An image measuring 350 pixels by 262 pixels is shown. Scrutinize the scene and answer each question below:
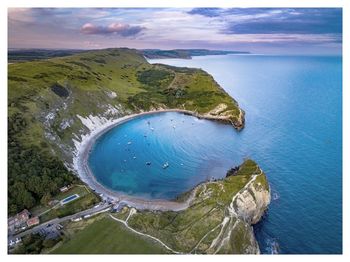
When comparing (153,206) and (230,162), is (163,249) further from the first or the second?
(230,162)

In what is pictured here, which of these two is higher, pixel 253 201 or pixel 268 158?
pixel 268 158

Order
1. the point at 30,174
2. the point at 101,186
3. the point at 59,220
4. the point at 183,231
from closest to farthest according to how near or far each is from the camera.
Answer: the point at 183,231, the point at 59,220, the point at 30,174, the point at 101,186

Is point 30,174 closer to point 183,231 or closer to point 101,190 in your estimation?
point 101,190

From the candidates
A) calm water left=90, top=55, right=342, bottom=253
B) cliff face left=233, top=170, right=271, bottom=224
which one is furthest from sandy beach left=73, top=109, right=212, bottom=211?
cliff face left=233, top=170, right=271, bottom=224

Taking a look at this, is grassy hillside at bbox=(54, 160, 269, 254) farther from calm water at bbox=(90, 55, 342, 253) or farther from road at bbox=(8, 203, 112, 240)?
calm water at bbox=(90, 55, 342, 253)

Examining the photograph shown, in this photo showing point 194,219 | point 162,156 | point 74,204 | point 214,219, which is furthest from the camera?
point 162,156

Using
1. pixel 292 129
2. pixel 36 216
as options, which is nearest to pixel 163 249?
pixel 36 216

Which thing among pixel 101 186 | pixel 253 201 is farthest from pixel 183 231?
pixel 101 186
